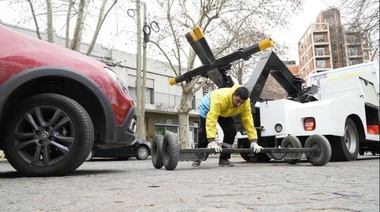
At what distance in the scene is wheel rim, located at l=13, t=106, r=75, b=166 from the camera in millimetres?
3553

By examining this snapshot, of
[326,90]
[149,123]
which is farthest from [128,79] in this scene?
[326,90]

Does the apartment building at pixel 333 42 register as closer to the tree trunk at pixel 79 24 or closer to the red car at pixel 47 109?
the red car at pixel 47 109

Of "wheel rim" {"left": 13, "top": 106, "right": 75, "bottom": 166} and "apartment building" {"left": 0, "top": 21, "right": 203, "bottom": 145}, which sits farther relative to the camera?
"apartment building" {"left": 0, "top": 21, "right": 203, "bottom": 145}

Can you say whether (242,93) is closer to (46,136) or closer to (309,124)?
(309,124)

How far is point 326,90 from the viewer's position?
6789 millimetres

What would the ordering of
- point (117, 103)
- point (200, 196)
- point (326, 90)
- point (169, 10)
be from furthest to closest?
point (169, 10) < point (326, 90) < point (117, 103) < point (200, 196)

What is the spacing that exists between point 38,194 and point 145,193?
73 cm

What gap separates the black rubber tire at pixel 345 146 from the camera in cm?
591

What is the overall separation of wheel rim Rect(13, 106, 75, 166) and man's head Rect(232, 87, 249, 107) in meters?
2.08

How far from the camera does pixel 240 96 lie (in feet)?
15.0

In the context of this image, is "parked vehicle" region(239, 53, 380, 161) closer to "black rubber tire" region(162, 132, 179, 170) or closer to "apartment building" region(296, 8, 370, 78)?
"black rubber tire" region(162, 132, 179, 170)

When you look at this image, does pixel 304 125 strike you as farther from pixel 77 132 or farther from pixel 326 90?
pixel 77 132

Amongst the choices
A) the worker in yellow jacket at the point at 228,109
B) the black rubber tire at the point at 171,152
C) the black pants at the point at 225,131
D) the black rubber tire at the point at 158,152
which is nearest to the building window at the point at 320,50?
the black rubber tire at the point at 171,152

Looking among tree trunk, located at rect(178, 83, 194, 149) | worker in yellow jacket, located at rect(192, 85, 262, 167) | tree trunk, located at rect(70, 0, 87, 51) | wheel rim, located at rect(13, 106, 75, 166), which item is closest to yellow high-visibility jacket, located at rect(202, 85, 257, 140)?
worker in yellow jacket, located at rect(192, 85, 262, 167)
